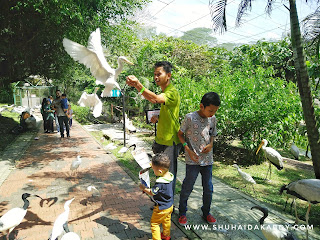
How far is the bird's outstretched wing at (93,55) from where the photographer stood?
2.44 metres

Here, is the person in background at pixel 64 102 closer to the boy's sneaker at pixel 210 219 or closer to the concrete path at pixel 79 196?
the concrete path at pixel 79 196

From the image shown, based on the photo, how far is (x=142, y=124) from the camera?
37.8ft

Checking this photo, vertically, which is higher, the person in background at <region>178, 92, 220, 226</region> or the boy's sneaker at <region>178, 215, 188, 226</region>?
the person in background at <region>178, 92, 220, 226</region>

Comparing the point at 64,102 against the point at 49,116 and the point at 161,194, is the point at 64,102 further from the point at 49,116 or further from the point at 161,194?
the point at 161,194

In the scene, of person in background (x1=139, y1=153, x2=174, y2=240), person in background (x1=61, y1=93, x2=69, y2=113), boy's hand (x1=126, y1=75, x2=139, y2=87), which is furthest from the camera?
person in background (x1=61, y1=93, x2=69, y2=113)

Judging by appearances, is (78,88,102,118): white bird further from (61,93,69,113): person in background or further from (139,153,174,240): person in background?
(61,93,69,113): person in background

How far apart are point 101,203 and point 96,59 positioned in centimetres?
244

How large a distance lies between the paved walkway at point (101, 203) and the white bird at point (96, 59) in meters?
1.85

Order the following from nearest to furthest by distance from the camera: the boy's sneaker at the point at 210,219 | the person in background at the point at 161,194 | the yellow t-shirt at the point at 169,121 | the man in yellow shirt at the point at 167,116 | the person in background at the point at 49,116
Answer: the person in background at the point at 161,194 < the man in yellow shirt at the point at 167,116 < the yellow t-shirt at the point at 169,121 < the boy's sneaker at the point at 210,219 < the person in background at the point at 49,116

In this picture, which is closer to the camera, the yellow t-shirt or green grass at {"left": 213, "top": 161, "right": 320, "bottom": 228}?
the yellow t-shirt

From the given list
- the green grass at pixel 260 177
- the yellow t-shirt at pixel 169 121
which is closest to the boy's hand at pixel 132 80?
the yellow t-shirt at pixel 169 121

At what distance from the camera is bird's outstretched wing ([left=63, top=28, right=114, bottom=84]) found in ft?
8.02

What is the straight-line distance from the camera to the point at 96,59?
2488mm

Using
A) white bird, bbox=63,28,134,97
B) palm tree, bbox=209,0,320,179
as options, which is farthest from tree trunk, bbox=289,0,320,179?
white bird, bbox=63,28,134,97
